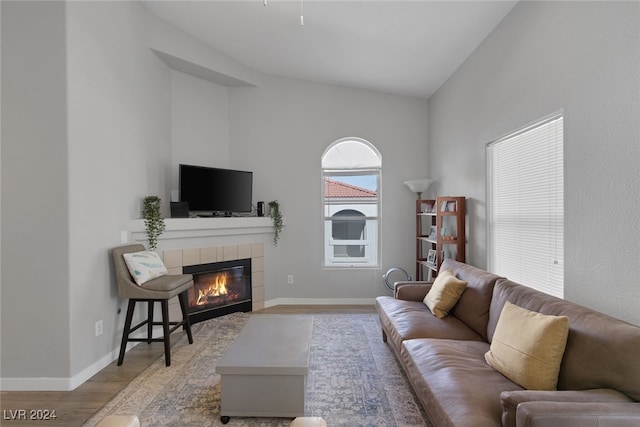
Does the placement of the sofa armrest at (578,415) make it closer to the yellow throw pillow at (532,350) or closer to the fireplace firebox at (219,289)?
the yellow throw pillow at (532,350)

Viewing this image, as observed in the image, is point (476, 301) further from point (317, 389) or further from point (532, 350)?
point (317, 389)

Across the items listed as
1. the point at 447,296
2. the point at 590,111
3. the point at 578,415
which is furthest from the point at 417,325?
the point at 590,111

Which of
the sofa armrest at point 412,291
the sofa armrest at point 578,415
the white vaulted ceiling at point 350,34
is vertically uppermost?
the white vaulted ceiling at point 350,34

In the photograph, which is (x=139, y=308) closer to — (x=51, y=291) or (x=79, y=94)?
(x=51, y=291)

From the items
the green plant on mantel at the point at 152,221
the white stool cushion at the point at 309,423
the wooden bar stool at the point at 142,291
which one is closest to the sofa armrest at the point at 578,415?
the white stool cushion at the point at 309,423

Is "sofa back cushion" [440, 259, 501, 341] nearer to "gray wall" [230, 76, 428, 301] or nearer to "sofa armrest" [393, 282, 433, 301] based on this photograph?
"sofa armrest" [393, 282, 433, 301]

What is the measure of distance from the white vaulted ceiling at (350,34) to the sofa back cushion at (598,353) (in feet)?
7.97

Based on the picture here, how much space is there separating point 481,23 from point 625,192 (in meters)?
2.03

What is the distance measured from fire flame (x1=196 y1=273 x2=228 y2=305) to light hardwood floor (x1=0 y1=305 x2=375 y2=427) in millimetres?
1090

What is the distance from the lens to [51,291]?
8.75 feet

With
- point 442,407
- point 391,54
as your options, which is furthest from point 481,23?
point 442,407

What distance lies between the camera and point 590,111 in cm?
204

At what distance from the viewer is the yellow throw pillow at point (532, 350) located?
67.6 inches

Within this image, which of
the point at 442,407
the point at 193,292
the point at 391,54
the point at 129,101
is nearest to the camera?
the point at 442,407
